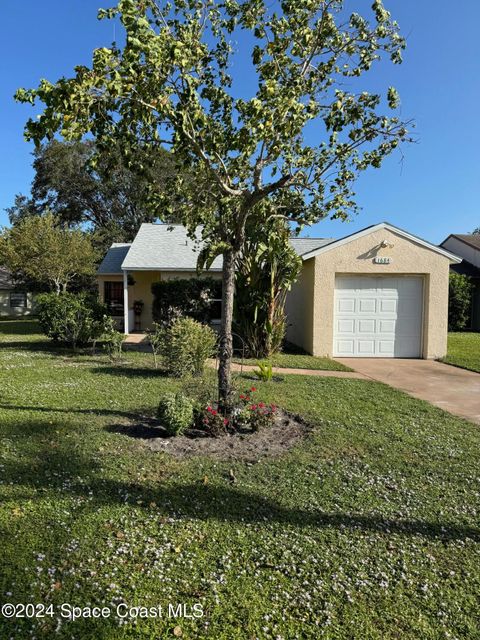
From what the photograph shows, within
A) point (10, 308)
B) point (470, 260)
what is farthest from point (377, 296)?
point (10, 308)

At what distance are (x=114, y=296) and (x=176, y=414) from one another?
16069 mm

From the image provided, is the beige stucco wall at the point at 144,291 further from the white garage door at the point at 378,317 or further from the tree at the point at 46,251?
the white garage door at the point at 378,317

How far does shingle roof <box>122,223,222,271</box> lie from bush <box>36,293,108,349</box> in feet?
15.0

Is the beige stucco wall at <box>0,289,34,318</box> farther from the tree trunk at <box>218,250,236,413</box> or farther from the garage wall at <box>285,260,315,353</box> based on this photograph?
the tree trunk at <box>218,250,236,413</box>

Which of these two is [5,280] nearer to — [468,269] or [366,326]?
[366,326]

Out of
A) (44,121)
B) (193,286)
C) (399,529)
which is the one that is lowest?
(399,529)

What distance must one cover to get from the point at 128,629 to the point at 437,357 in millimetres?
11983

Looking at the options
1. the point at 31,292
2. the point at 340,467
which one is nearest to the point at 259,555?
the point at 340,467

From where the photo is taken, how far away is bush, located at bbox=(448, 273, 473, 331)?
2064 cm

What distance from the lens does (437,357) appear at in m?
12.5

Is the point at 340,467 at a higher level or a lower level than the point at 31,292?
lower

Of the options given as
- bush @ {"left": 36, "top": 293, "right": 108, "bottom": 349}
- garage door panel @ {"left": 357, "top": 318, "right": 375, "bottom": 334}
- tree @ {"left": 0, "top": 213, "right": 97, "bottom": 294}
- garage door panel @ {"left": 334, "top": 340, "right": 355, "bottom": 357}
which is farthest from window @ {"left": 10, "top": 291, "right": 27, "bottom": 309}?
garage door panel @ {"left": 357, "top": 318, "right": 375, "bottom": 334}

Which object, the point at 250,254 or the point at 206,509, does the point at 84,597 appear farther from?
the point at 250,254

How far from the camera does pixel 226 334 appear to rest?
18.6ft
